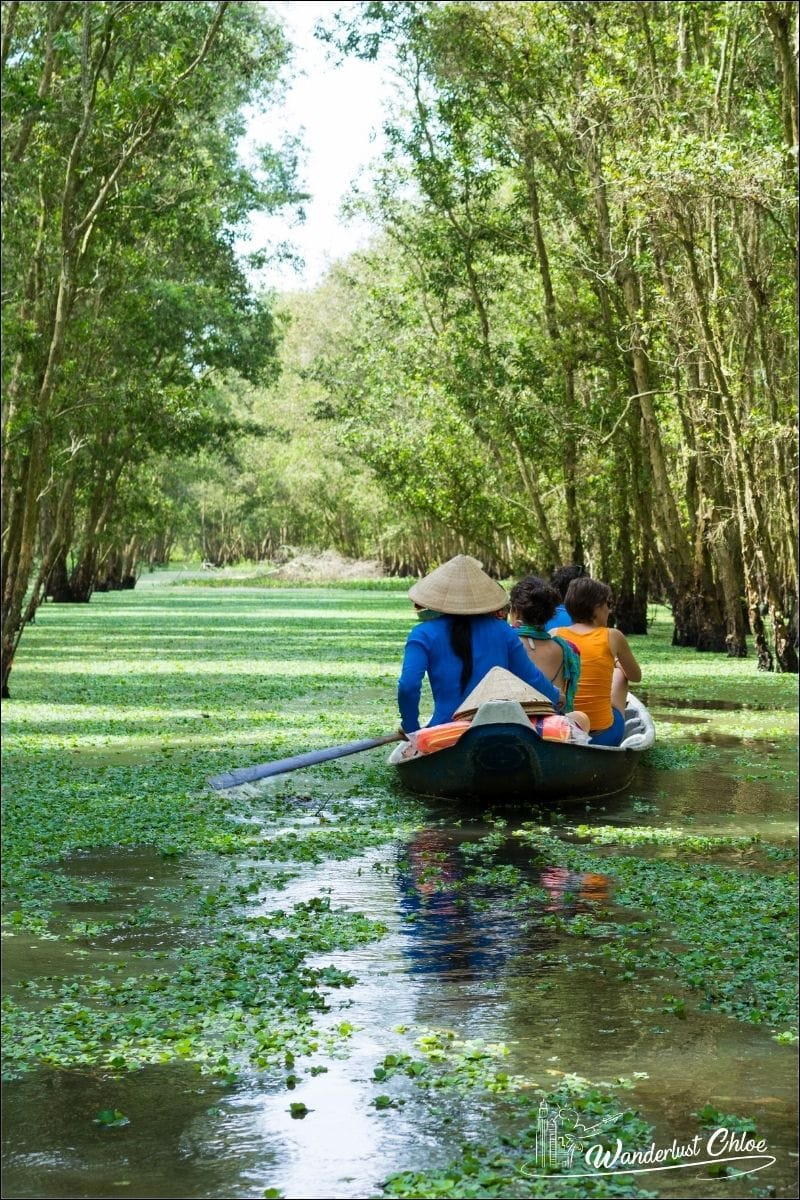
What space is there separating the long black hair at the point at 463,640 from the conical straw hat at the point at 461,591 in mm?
172

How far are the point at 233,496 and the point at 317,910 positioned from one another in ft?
200

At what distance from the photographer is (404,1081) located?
4.20 metres

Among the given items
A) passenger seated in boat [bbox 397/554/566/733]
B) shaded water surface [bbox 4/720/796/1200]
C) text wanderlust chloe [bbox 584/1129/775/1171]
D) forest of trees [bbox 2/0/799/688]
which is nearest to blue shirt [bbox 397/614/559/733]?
passenger seated in boat [bbox 397/554/566/733]

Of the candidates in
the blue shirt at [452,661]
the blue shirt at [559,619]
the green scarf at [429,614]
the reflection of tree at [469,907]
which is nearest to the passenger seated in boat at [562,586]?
the blue shirt at [559,619]

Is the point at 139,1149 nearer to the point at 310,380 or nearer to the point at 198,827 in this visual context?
the point at 198,827

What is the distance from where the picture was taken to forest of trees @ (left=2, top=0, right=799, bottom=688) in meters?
13.8

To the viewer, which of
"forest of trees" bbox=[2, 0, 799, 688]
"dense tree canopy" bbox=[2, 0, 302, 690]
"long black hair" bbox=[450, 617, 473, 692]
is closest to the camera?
"long black hair" bbox=[450, 617, 473, 692]

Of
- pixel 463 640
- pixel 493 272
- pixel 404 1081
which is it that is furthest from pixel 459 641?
pixel 493 272

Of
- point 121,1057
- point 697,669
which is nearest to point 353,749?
point 121,1057

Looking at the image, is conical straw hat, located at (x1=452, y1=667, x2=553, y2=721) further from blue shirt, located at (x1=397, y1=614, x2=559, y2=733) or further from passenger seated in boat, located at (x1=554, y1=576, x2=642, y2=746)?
passenger seated in boat, located at (x1=554, y1=576, x2=642, y2=746)

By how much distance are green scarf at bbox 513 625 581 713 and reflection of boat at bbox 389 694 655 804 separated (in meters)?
0.33

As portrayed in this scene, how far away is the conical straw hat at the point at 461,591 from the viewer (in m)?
8.36

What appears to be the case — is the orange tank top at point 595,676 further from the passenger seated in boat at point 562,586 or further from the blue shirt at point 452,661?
the blue shirt at point 452,661

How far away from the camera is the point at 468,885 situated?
7039 mm
